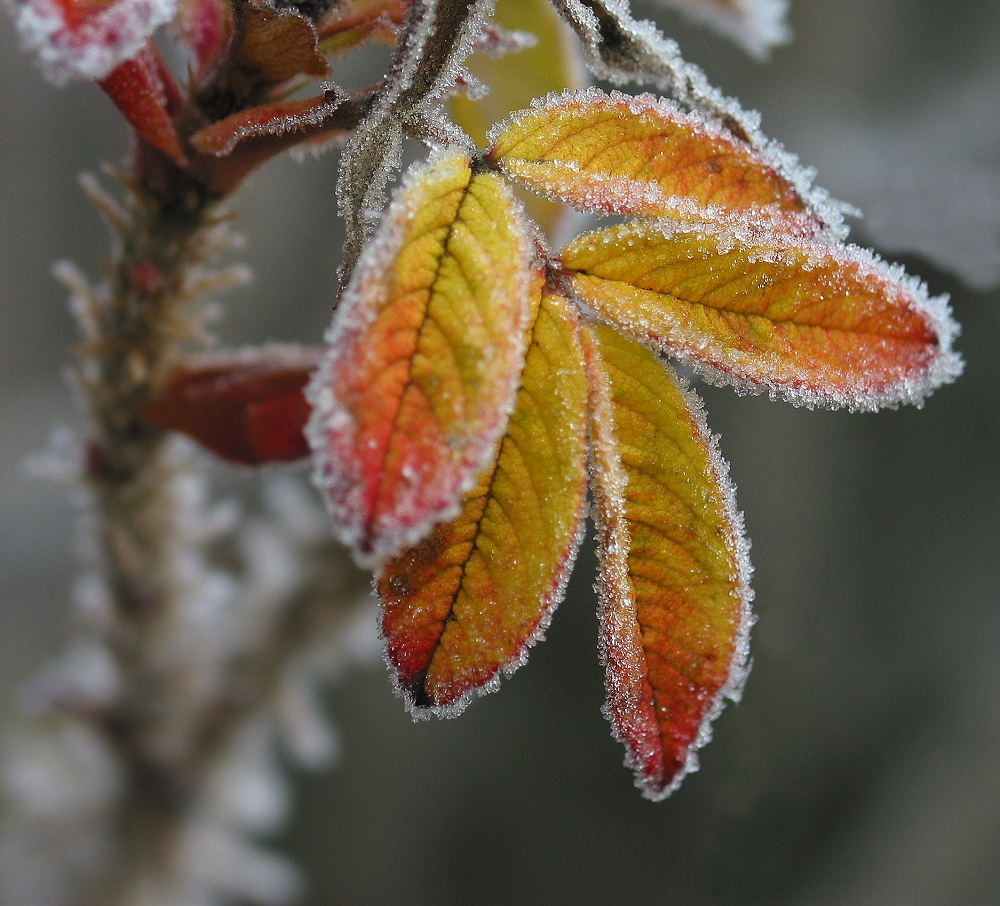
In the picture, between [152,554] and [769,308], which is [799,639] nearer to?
[152,554]

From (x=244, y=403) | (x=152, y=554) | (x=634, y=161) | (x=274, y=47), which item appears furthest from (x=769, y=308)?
(x=152, y=554)

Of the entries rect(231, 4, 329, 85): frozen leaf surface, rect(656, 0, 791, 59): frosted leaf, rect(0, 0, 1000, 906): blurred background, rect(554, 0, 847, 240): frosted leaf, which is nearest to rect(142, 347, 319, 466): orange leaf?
rect(231, 4, 329, 85): frozen leaf surface

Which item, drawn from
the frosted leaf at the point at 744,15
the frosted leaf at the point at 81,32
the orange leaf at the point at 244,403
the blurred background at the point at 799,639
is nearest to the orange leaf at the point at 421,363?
the frosted leaf at the point at 81,32

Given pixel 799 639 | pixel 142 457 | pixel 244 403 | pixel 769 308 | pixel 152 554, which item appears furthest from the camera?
pixel 799 639

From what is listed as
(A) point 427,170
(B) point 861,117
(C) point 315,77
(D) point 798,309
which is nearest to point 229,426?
(C) point 315,77

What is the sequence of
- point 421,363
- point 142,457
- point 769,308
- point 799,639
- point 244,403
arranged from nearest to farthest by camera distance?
point 421,363 < point 769,308 < point 244,403 < point 142,457 < point 799,639
